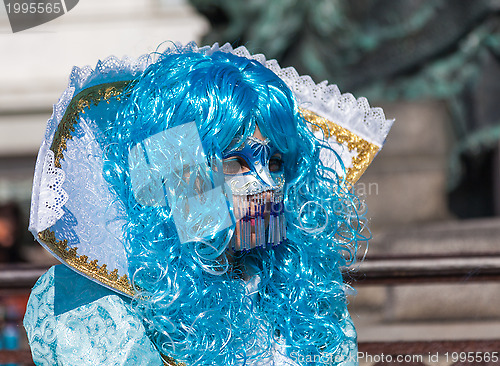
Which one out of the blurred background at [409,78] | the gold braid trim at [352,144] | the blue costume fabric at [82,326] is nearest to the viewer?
the blue costume fabric at [82,326]

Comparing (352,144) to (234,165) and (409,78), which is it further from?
(409,78)

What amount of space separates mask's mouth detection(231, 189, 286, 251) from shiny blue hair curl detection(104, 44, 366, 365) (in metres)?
0.04

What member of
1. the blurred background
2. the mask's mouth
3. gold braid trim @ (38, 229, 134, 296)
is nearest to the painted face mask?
the mask's mouth

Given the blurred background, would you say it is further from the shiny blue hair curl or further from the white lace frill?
the shiny blue hair curl

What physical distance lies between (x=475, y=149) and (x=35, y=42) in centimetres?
949

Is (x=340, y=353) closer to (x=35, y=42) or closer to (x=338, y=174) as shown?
(x=338, y=174)

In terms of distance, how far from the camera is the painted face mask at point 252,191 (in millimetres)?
1273

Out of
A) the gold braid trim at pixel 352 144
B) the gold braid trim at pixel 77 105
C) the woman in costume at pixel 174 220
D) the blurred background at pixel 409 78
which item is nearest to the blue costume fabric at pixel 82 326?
the woman in costume at pixel 174 220

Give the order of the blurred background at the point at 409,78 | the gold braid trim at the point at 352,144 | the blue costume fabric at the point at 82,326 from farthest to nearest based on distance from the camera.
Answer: the blurred background at the point at 409,78, the gold braid trim at the point at 352,144, the blue costume fabric at the point at 82,326

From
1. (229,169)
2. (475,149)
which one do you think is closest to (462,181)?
(475,149)

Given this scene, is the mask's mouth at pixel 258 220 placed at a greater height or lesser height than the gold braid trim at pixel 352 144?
lesser

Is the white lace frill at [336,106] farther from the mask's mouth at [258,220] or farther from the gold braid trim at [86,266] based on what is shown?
the gold braid trim at [86,266]

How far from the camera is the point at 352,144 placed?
5.29 ft

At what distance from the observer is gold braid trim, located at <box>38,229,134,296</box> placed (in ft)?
4.15
